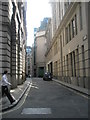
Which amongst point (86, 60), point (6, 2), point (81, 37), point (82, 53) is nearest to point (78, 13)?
point (81, 37)

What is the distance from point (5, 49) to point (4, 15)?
241cm

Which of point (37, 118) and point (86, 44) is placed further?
point (86, 44)

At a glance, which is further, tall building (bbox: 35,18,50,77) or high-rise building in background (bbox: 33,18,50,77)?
high-rise building in background (bbox: 33,18,50,77)

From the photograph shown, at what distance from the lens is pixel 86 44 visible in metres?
19.2

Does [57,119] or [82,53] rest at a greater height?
[82,53]

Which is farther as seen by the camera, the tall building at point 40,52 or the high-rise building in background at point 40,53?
the high-rise building in background at point 40,53

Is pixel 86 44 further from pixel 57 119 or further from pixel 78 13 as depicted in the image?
pixel 57 119

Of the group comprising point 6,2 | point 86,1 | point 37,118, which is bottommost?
point 37,118

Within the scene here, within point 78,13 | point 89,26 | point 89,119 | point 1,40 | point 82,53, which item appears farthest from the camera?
point 78,13

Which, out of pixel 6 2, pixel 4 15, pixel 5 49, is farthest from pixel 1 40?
pixel 6 2

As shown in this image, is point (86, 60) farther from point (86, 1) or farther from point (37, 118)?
point (37, 118)

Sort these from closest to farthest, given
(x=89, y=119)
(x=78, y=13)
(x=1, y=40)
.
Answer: (x=89, y=119), (x=1, y=40), (x=78, y=13)

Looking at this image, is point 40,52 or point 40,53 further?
point 40,53

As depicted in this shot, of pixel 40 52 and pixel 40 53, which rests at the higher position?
pixel 40 52
